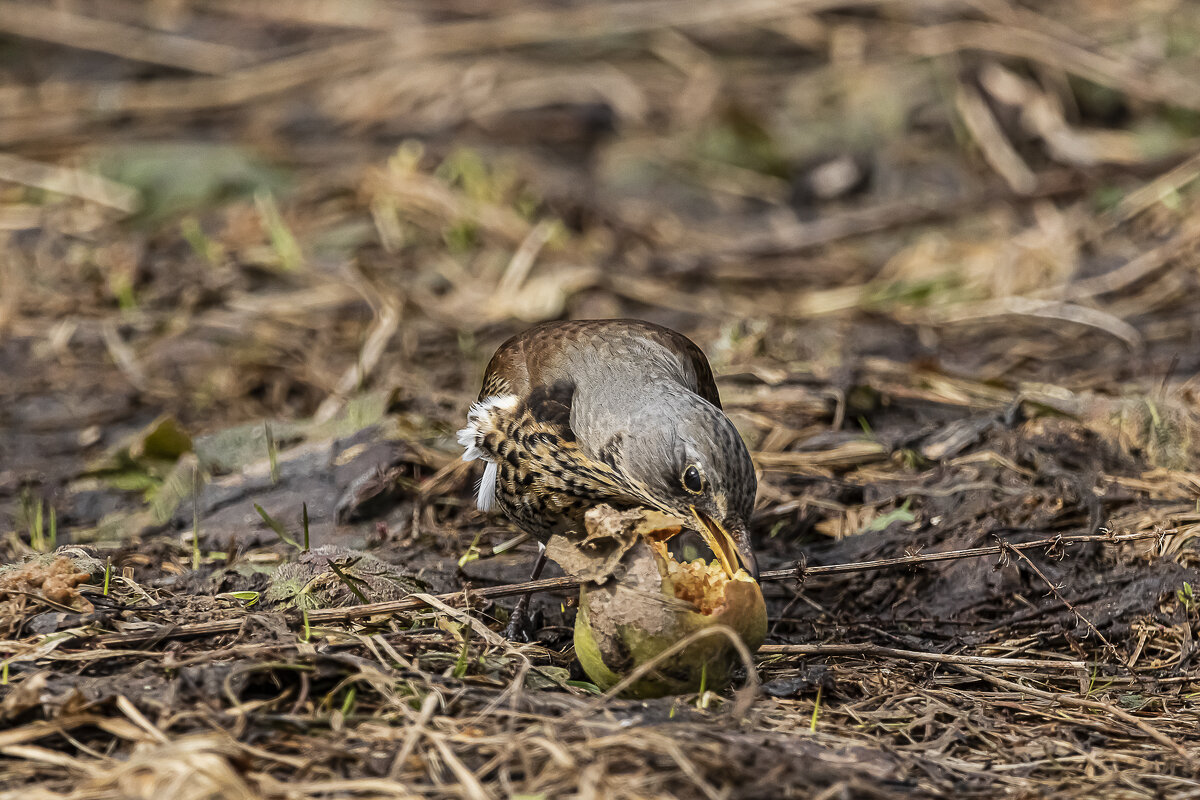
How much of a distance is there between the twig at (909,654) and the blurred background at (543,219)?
1.21 metres

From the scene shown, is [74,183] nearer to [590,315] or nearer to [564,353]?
[590,315]

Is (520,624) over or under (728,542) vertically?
under

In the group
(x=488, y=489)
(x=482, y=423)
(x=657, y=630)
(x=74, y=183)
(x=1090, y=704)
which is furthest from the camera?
(x=74, y=183)

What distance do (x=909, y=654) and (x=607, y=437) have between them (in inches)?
47.8

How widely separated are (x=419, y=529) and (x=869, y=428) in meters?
2.25

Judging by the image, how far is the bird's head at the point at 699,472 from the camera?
3902 millimetres

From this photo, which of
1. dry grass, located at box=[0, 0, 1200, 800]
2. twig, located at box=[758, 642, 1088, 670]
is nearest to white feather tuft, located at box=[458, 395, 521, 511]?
dry grass, located at box=[0, 0, 1200, 800]

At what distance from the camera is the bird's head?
3.90 meters

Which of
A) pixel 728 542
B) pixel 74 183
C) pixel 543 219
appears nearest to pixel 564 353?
pixel 728 542

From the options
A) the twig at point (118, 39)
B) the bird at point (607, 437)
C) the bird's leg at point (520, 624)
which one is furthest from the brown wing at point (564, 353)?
the twig at point (118, 39)

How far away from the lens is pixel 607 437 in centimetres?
425

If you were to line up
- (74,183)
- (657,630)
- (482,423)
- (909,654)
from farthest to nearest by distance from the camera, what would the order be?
(74,183) → (482,423) → (909,654) → (657,630)

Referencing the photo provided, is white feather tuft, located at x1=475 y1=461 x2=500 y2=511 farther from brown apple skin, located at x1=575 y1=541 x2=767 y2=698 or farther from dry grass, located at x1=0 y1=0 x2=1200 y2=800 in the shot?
brown apple skin, located at x1=575 y1=541 x2=767 y2=698

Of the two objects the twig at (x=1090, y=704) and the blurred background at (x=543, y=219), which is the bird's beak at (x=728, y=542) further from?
the blurred background at (x=543, y=219)
